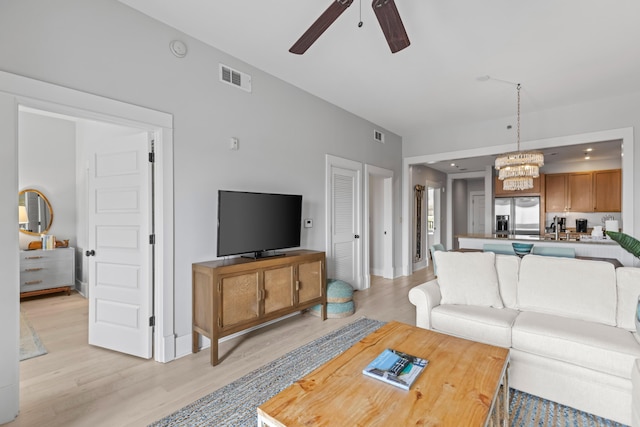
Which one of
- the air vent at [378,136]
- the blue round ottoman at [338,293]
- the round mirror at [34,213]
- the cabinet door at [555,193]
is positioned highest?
the air vent at [378,136]

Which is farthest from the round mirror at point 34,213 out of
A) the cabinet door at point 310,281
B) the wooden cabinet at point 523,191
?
the wooden cabinet at point 523,191

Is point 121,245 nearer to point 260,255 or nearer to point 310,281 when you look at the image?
point 260,255

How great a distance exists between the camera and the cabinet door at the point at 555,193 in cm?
702

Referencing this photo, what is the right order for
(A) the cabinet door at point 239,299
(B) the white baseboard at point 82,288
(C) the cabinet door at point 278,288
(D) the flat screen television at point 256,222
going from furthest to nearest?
(B) the white baseboard at point 82,288
(C) the cabinet door at point 278,288
(D) the flat screen television at point 256,222
(A) the cabinet door at point 239,299

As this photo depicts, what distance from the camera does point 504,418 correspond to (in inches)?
67.3

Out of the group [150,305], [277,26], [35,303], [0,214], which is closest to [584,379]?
[150,305]

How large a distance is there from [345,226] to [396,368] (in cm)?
335

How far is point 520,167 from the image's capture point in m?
4.07

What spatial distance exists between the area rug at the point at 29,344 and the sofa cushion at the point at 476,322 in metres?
3.62

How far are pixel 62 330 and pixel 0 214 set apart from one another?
6.93 feet

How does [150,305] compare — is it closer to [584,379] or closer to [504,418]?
[504,418]

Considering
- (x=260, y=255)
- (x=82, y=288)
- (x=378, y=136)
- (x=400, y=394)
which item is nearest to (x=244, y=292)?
(x=260, y=255)

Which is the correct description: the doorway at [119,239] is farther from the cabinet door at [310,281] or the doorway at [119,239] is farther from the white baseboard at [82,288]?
the white baseboard at [82,288]

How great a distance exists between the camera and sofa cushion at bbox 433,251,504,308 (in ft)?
9.11
